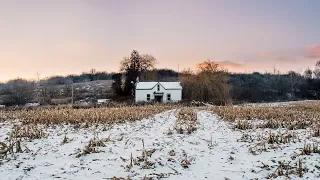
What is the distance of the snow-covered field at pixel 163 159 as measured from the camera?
27.5 ft

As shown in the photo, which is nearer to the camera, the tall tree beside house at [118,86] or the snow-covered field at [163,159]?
the snow-covered field at [163,159]

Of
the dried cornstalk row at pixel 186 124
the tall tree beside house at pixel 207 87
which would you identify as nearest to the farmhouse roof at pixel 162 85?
the tall tree beside house at pixel 207 87

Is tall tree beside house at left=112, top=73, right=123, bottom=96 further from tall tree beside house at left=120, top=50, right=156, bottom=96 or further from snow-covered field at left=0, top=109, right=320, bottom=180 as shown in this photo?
snow-covered field at left=0, top=109, right=320, bottom=180

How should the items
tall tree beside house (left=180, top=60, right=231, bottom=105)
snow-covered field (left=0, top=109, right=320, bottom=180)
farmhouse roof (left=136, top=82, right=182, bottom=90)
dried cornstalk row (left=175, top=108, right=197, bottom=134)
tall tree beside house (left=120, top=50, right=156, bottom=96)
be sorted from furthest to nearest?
tall tree beside house (left=120, top=50, right=156, bottom=96)
farmhouse roof (left=136, top=82, right=182, bottom=90)
tall tree beside house (left=180, top=60, right=231, bottom=105)
dried cornstalk row (left=175, top=108, right=197, bottom=134)
snow-covered field (left=0, top=109, right=320, bottom=180)

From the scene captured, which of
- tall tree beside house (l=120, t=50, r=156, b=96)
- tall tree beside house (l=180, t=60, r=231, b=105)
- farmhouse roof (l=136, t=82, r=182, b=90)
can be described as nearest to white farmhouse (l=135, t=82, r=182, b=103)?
farmhouse roof (l=136, t=82, r=182, b=90)

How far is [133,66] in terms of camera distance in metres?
89.1

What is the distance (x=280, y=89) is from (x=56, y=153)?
392 feet

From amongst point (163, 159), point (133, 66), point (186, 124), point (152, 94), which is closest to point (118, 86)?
point (133, 66)

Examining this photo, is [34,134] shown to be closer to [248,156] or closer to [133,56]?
[248,156]

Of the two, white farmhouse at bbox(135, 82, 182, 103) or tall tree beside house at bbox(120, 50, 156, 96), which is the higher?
tall tree beside house at bbox(120, 50, 156, 96)

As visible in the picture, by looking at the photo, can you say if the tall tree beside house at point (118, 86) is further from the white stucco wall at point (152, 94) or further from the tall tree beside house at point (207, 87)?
the tall tree beside house at point (207, 87)

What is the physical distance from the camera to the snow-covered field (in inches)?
330

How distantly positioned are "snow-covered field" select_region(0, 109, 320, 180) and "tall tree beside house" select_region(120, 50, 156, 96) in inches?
2593

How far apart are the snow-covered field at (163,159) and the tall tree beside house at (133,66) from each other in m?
65.9
